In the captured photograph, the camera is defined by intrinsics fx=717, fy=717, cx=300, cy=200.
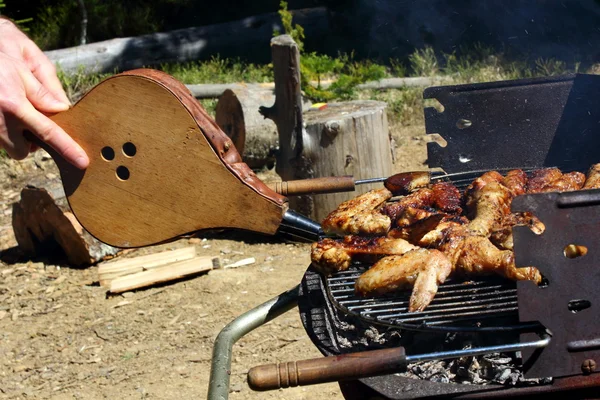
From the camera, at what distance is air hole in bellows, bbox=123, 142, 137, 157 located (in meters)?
2.54

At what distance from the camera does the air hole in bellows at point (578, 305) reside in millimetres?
1894

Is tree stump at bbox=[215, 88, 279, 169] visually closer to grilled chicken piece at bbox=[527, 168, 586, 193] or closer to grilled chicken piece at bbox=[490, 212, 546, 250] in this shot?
grilled chicken piece at bbox=[527, 168, 586, 193]

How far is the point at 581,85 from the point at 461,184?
2.18 ft

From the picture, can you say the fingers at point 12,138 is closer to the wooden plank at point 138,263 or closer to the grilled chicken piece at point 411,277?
the grilled chicken piece at point 411,277

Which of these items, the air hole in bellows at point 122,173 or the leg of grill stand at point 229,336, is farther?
the air hole in bellows at point 122,173

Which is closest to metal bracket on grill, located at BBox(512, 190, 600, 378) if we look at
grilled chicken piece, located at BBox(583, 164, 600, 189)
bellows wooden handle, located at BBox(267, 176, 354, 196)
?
grilled chicken piece, located at BBox(583, 164, 600, 189)

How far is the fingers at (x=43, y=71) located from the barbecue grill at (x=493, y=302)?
1.04 m

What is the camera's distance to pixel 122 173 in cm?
256

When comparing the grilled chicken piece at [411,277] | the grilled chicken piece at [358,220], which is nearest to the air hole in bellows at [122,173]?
the grilled chicken piece at [358,220]

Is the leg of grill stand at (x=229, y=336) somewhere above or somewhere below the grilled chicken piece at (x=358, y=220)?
below

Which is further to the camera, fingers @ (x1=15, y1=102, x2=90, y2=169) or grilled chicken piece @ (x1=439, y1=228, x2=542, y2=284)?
fingers @ (x1=15, y1=102, x2=90, y2=169)

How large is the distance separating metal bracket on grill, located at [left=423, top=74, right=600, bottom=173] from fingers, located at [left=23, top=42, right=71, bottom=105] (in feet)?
4.93

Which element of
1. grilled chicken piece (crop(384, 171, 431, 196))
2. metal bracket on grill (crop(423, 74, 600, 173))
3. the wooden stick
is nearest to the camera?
grilled chicken piece (crop(384, 171, 431, 196))

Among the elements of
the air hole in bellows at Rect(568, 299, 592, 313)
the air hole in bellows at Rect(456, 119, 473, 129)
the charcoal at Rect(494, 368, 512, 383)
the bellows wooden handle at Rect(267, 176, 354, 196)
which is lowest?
the charcoal at Rect(494, 368, 512, 383)
